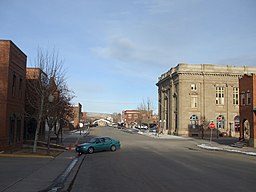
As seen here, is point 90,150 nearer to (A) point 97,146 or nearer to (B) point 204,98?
(A) point 97,146

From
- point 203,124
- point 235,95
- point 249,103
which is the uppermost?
point 235,95

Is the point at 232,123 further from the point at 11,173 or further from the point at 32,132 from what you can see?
the point at 11,173

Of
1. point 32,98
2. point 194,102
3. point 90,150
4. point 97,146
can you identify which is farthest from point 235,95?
point 32,98

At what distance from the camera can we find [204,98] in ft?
223

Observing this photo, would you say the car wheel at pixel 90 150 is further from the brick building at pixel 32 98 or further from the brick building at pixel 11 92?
the brick building at pixel 11 92

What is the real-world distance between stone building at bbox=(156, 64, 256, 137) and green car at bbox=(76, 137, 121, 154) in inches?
1549

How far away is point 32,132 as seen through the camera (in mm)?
39031

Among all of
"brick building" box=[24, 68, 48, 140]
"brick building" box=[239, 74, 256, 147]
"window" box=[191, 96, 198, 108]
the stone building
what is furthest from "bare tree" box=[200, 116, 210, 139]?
"brick building" box=[24, 68, 48, 140]

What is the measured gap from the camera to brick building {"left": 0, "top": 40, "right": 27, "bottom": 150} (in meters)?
22.4

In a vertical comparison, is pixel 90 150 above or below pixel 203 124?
below

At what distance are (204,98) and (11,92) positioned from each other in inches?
1991

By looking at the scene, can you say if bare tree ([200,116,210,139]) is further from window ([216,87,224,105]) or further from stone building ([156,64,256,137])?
window ([216,87,224,105])

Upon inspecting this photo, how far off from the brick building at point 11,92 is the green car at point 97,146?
5.31 metres

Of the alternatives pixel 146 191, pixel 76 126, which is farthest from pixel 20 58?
pixel 76 126
